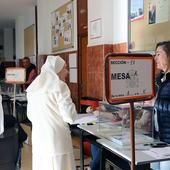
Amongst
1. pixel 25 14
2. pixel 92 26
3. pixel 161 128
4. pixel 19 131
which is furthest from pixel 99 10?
pixel 25 14

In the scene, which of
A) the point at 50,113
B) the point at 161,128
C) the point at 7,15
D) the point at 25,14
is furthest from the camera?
the point at 7,15

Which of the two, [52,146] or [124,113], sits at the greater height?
[124,113]

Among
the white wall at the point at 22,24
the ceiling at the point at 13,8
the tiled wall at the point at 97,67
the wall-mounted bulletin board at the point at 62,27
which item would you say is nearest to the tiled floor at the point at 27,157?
the tiled wall at the point at 97,67

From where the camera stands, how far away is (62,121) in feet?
9.05

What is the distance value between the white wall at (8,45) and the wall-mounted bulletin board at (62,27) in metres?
8.38

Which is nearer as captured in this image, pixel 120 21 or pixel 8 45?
pixel 120 21

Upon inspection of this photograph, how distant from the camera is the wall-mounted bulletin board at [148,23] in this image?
3.48m

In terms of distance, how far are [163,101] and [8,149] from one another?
61.1 inches

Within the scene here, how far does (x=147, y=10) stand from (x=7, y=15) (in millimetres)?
9215

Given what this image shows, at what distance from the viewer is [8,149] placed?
9.73 feet

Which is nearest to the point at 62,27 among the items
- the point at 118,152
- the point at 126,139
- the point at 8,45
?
the point at 126,139

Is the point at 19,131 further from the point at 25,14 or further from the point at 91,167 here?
the point at 25,14

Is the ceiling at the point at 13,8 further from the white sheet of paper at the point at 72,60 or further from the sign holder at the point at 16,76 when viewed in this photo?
the sign holder at the point at 16,76

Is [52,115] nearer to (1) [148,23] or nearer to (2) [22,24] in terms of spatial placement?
(1) [148,23]
